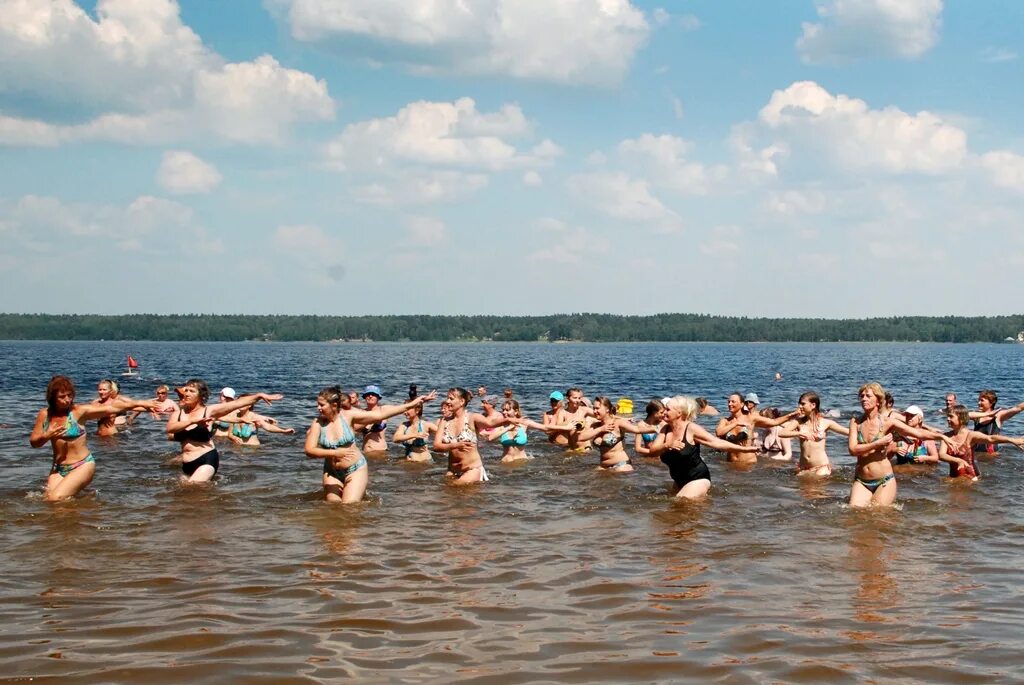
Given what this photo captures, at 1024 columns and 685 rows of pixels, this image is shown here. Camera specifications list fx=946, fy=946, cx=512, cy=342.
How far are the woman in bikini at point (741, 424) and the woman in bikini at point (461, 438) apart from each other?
505 centimetres

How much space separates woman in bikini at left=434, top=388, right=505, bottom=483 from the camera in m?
14.5

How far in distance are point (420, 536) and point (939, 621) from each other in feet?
18.6

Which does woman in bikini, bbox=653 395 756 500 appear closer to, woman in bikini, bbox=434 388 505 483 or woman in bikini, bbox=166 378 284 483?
woman in bikini, bbox=434 388 505 483

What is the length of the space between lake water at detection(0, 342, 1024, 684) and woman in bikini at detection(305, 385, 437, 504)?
0.37 metres

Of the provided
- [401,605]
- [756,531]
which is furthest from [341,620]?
[756,531]

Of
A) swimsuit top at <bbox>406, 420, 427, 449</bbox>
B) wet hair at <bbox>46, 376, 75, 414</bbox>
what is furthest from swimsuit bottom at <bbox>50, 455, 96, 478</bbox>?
swimsuit top at <bbox>406, 420, 427, 449</bbox>

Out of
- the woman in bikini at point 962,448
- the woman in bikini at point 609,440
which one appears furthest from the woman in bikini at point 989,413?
the woman in bikini at point 609,440

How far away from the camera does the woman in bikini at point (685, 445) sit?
42.9ft

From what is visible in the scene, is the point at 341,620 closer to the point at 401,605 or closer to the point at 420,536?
the point at 401,605

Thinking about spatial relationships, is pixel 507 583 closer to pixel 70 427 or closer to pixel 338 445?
pixel 338 445

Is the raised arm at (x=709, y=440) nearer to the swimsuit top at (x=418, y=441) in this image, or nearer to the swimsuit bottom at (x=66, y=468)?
the swimsuit top at (x=418, y=441)

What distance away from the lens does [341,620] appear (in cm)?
780

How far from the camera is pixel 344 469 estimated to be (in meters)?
12.9

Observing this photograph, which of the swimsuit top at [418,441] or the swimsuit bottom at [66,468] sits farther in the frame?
the swimsuit top at [418,441]
